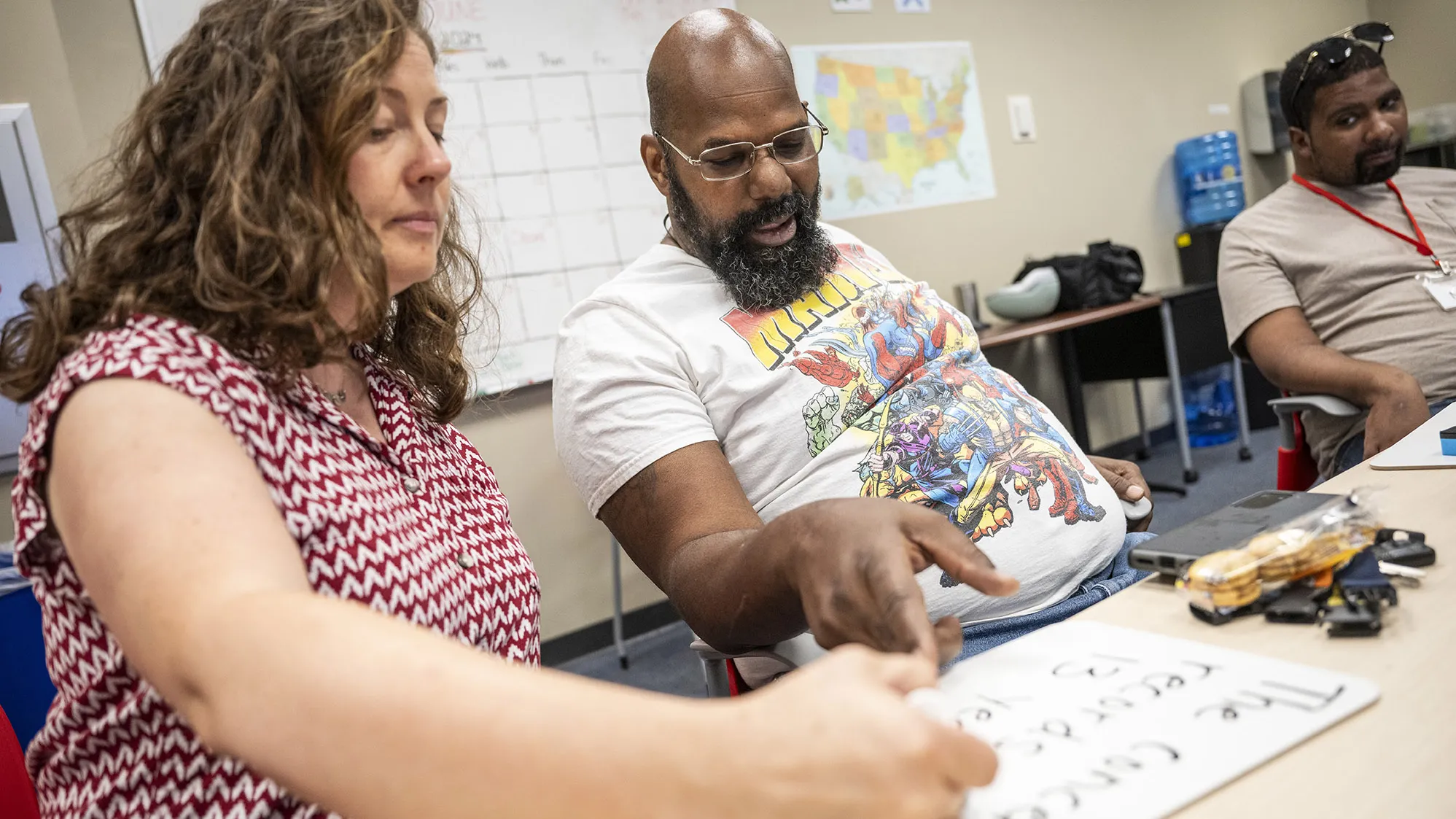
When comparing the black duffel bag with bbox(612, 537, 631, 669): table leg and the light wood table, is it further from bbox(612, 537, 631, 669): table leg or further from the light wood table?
the light wood table

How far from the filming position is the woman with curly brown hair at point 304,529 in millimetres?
396

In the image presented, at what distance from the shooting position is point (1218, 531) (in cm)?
93

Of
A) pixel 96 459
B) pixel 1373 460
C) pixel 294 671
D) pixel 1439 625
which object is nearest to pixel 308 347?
pixel 96 459

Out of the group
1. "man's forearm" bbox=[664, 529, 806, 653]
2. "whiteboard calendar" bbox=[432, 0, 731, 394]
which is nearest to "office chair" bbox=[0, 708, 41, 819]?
"man's forearm" bbox=[664, 529, 806, 653]

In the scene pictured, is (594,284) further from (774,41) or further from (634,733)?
(634,733)

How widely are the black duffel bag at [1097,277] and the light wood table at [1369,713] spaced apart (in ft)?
10.3

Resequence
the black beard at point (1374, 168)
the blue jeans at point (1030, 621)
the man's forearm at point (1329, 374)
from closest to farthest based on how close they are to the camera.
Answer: the blue jeans at point (1030, 621) < the man's forearm at point (1329, 374) < the black beard at point (1374, 168)

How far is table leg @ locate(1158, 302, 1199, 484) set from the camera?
12.9 ft

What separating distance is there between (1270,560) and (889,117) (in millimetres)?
3382

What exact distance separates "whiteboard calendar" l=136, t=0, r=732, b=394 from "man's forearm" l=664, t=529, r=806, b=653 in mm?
1813

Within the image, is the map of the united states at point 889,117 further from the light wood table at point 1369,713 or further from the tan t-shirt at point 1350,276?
the light wood table at point 1369,713

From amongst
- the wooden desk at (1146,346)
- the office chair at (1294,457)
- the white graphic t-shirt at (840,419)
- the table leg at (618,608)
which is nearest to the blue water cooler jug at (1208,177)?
the wooden desk at (1146,346)

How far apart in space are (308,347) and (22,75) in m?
2.19

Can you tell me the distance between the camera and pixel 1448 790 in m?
0.52
